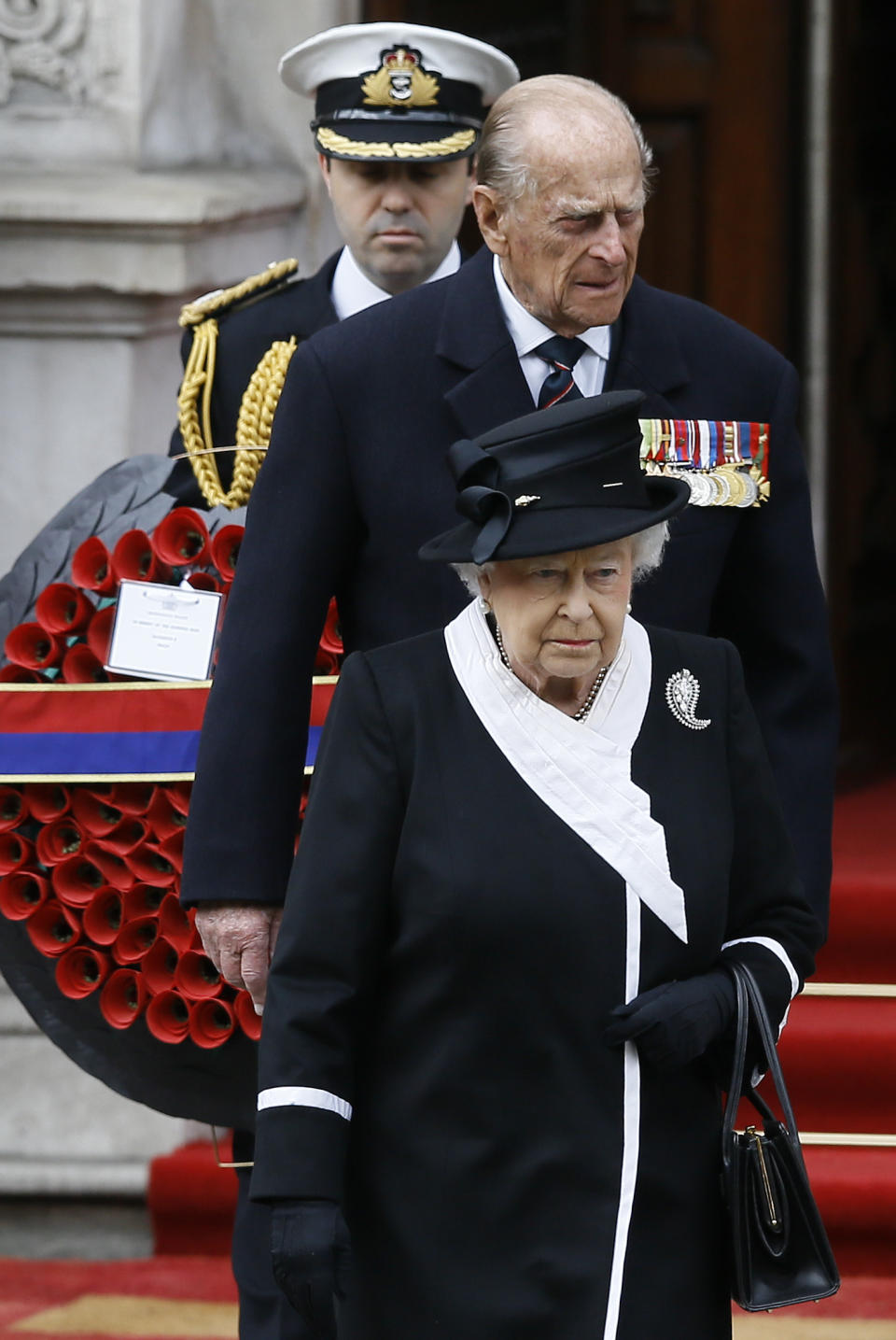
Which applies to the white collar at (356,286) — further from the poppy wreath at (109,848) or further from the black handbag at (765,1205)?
the black handbag at (765,1205)

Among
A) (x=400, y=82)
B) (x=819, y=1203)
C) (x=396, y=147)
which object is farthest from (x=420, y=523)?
(x=819, y=1203)

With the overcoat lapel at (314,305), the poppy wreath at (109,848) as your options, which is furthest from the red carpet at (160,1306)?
the overcoat lapel at (314,305)

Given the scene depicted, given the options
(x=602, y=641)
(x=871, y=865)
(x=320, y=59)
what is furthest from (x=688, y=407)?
(x=871, y=865)

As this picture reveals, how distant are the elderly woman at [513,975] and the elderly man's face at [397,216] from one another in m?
1.38

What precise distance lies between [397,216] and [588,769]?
1598 mm

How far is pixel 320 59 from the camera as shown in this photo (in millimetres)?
4098

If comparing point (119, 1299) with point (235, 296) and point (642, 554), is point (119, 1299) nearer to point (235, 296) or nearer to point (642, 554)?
point (235, 296)

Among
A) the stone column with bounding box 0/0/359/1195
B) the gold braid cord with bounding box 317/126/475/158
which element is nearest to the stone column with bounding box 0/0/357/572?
the stone column with bounding box 0/0/359/1195

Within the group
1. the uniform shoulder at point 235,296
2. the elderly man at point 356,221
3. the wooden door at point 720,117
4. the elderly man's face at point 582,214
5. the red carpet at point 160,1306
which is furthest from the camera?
the wooden door at point 720,117

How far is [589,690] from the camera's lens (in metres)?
2.48

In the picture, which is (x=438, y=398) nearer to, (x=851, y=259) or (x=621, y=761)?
(x=621, y=761)

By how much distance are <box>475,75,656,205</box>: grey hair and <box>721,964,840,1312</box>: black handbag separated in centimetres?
86

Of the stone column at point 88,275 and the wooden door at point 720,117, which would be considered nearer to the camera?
the stone column at point 88,275

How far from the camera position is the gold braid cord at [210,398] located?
3.62m
